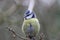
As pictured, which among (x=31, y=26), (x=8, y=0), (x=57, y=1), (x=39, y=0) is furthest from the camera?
(x=57, y=1)

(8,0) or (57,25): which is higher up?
(8,0)

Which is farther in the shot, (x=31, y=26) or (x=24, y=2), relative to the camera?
(x=24, y=2)

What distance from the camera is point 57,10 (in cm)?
522

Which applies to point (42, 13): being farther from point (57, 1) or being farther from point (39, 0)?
point (57, 1)

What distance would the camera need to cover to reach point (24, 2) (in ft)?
14.9

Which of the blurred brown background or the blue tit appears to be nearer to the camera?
the blue tit

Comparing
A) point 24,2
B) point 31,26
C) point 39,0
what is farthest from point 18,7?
point 31,26

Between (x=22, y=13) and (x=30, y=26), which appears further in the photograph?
(x=22, y=13)

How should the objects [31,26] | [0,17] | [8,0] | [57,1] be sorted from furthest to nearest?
1. [57,1]
2. [8,0]
3. [0,17]
4. [31,26]

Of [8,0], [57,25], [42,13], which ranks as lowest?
[57,25]

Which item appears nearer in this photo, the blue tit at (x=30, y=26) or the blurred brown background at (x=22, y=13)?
the blue tit at (x=30, y=26)

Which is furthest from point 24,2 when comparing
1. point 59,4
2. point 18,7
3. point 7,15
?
point 59,4

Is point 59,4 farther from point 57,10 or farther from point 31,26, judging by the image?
point 31,26

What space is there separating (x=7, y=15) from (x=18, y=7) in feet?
1.31
